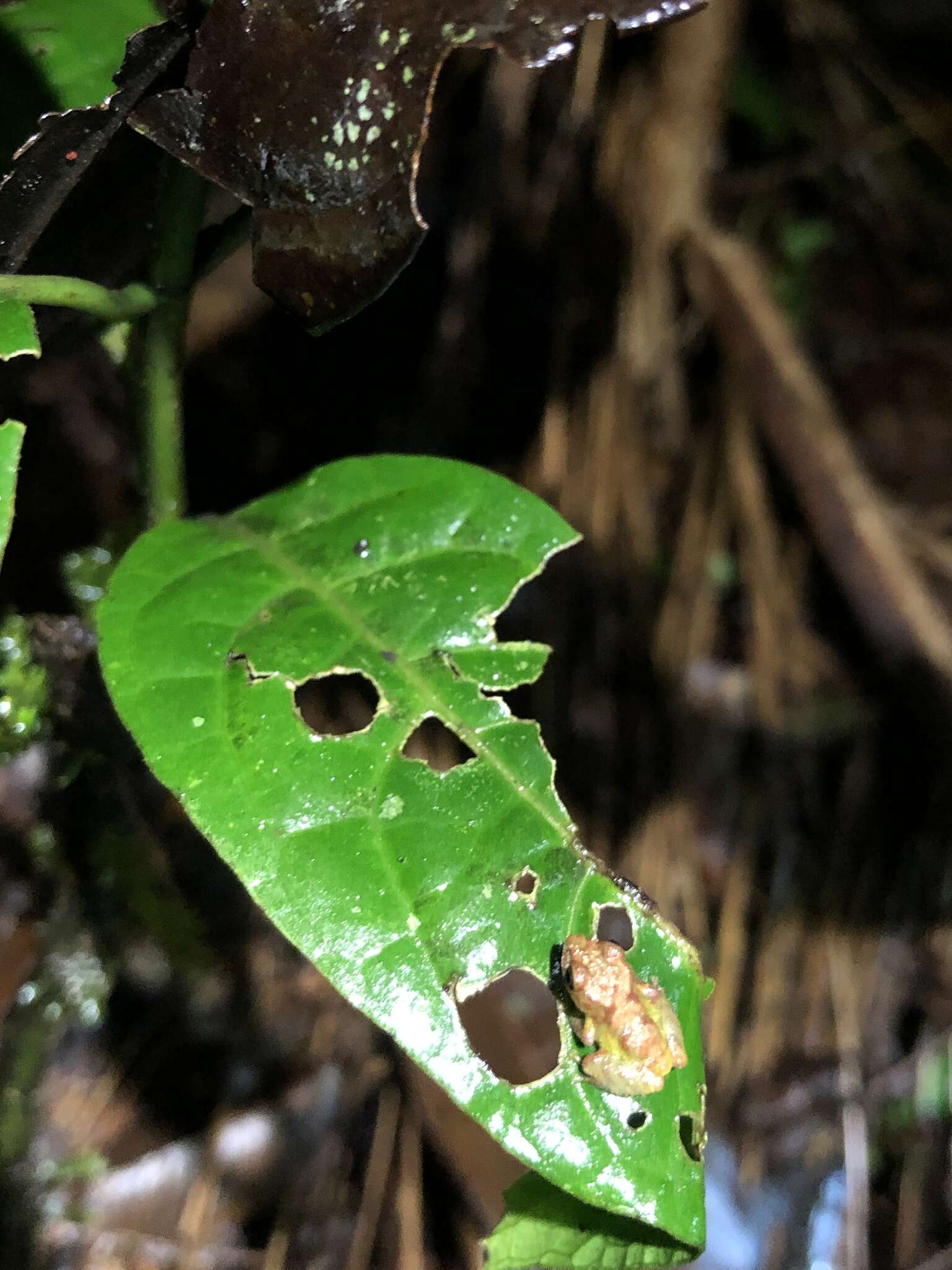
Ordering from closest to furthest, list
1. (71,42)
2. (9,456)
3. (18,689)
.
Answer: (9,456) < (71,42) < (18,689)

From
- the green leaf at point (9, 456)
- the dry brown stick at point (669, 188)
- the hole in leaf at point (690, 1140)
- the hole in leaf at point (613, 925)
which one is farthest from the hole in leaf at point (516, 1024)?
the dry brown stick at point (669, 188)

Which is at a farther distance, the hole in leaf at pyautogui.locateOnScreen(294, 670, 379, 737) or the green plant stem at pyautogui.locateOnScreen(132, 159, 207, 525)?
the hole in leaf at pyautogui.locateOnScreen(294, 670, 379, 737)

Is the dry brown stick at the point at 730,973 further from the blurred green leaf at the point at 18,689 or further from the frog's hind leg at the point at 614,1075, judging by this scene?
the blurred green leaf at the point at 18,689

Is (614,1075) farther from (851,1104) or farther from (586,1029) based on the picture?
A: (851,1104)

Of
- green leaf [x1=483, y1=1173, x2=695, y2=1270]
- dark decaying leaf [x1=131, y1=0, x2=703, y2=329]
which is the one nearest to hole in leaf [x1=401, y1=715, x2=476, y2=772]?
green leaf [x1=483, y1=1173, x2=695, y2=1270]

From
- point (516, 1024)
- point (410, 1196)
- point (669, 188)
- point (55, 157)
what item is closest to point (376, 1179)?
point (410, 1196)

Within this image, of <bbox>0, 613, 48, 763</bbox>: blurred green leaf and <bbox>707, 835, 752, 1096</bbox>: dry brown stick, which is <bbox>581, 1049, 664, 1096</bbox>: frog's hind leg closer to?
<bbox>0, 613, 48, 763</bbox>: blurred green leaf
